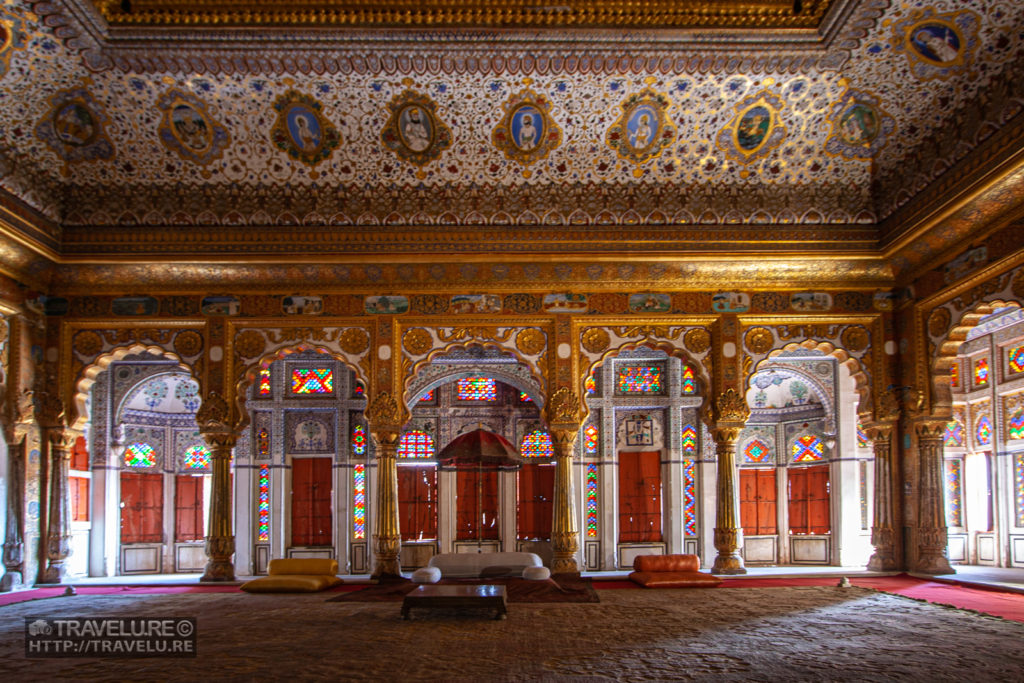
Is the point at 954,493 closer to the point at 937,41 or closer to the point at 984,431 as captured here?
the point at 984,431

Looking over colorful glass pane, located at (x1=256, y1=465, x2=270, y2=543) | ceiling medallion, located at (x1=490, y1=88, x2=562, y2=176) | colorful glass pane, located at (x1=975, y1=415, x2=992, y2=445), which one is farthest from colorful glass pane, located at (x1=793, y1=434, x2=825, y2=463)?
colorful glass pane, located at (x1=256, y1=465, x2=270, y2=543)

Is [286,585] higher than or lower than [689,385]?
lower

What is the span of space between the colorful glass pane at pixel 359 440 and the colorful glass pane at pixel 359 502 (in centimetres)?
27

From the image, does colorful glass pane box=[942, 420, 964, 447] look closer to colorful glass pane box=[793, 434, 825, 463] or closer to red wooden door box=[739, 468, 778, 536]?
colorful glass pane box=[793, 434, 825, 463]

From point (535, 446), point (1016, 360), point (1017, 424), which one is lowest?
point (535, 446)

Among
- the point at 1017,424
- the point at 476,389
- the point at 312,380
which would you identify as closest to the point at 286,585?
the point at 312,380

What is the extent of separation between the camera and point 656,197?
1245cm

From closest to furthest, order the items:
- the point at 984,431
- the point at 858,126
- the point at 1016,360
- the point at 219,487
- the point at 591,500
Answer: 1. the point at 858,126
2. the point at 219,487
3. the point at 1016,360
4. the point at 984,431
5. the point at 591,500

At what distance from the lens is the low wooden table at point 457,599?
8.45 metres

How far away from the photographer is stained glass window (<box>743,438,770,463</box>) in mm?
16984

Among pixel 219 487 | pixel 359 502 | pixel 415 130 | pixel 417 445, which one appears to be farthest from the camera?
pixel 417 445

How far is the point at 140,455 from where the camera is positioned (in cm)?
1612

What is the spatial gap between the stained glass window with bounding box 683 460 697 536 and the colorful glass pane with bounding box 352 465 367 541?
605cm

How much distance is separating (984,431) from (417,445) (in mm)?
10527
